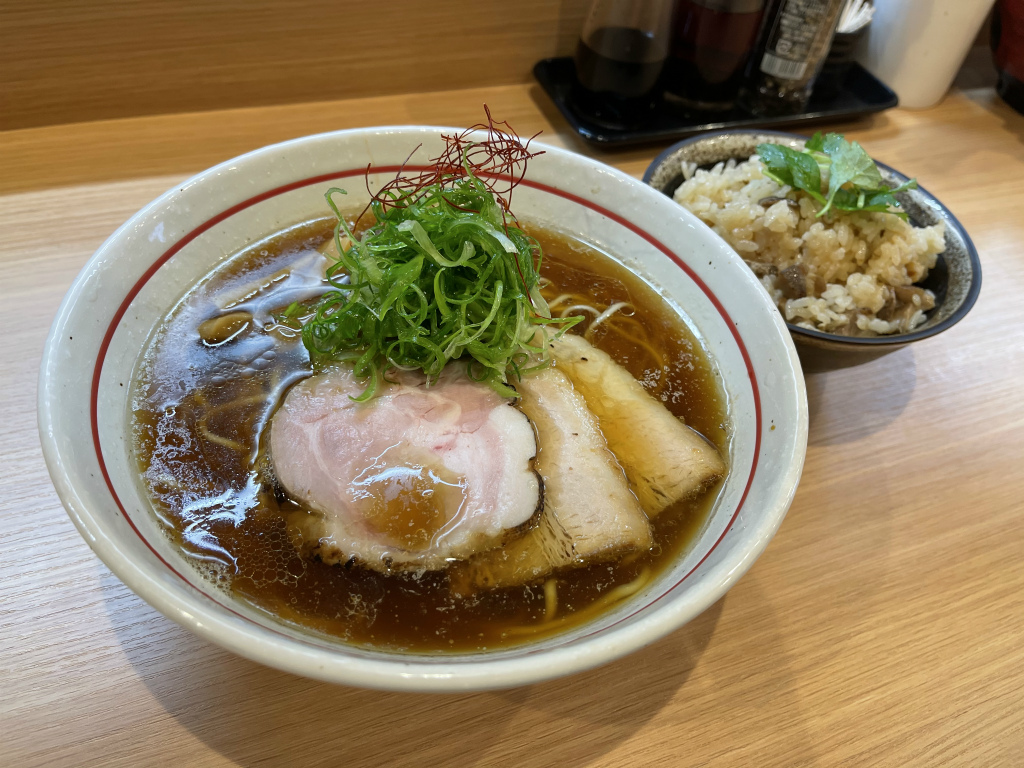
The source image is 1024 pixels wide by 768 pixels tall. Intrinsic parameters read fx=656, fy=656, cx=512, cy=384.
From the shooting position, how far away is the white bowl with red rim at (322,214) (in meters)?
0.83

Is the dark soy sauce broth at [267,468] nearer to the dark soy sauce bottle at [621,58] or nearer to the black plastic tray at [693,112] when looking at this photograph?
the black plastic tray at [693,112]

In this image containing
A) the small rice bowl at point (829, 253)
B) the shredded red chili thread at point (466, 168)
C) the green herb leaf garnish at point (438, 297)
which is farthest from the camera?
the small rice bowl at point (829, 253)

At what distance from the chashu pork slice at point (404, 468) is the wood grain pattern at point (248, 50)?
128 centimetres

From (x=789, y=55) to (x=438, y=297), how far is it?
69.8 inches

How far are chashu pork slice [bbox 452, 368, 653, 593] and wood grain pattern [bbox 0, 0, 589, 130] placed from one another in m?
1.46

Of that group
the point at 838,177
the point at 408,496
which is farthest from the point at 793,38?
the point at 408,496

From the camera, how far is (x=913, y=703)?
1.17 m

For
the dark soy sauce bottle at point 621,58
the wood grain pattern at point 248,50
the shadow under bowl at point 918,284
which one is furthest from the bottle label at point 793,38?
the wood grain pattern at point 248,50

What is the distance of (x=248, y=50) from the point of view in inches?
78.8

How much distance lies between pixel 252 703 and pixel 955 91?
338cm

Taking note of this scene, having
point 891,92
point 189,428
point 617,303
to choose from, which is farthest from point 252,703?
point 891,92

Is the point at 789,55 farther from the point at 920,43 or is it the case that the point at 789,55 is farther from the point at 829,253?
the point at 829,253

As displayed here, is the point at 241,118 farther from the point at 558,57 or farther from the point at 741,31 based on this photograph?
the point at 741,31

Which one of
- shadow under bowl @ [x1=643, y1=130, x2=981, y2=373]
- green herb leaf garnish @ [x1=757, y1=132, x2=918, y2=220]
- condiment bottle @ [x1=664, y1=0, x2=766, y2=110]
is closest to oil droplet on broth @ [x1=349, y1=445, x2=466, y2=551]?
shadow under bowl @ [x1=643, y1=130, x2=981, y2=373]
